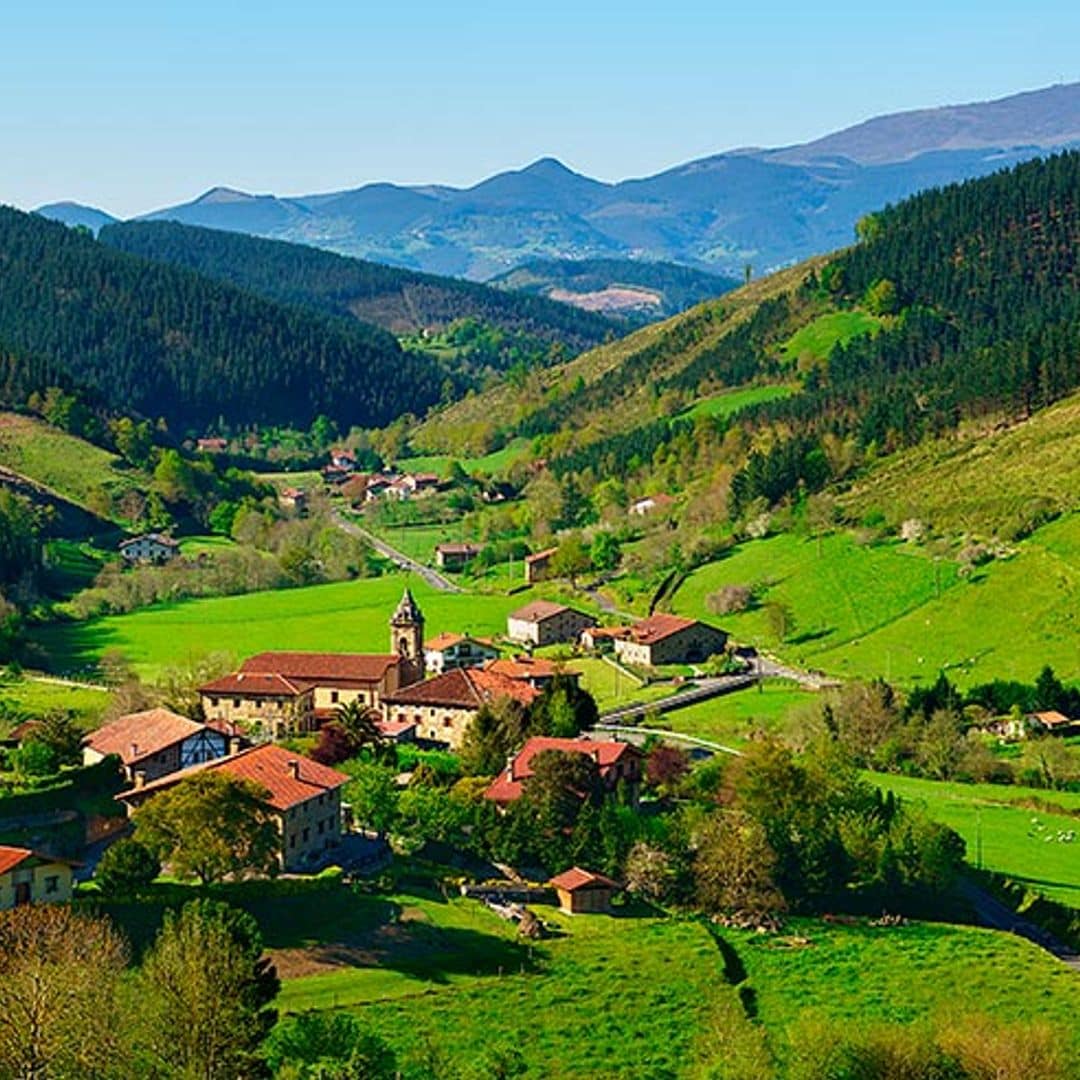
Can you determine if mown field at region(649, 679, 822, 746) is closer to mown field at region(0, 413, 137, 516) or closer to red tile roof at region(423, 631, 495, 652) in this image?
red tile roof at region(423, 631, 495, 652)

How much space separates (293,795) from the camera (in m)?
54.6

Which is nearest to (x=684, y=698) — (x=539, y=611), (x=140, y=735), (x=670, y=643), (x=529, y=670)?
(x=529, y=670)

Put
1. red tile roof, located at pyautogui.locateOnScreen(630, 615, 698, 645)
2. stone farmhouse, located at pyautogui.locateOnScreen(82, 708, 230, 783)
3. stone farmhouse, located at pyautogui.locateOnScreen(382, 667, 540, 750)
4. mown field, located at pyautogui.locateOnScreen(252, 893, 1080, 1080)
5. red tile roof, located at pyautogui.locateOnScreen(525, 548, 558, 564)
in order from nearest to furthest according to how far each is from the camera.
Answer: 1. mown field, located at pyautogui.locateOnScreen(252, 893, 1080, 1080)
2. stone farmhouse, located at pyautogui.locateOnScreen(82, 708, 230, 783)
3. stone farmhouse, located at pyautogui.locateOnScreen(382, 667, 540, 750)
4. red tile roof, located at pyautogui.locateOnScreen(630, 615, 698, 645)
5. red tile roof, located at pyautogui.locateOnScreen(525, 548, 558, 564)

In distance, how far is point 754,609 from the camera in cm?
10525

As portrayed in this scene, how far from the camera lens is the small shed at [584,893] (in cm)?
5403

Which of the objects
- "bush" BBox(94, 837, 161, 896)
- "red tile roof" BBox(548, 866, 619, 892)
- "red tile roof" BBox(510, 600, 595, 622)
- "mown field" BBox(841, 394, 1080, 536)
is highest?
"mown field" BBox(841, 394, 1080, 536)

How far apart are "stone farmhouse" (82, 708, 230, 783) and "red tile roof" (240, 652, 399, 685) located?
569 inches

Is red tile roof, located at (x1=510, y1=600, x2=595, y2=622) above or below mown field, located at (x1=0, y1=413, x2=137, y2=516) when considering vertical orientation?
below

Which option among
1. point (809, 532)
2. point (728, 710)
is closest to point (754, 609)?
point (809, 532)

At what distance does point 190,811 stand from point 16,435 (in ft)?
373

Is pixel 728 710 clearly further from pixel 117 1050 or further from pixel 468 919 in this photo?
pixel 117 1050

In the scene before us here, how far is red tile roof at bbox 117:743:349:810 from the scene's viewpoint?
179 feet

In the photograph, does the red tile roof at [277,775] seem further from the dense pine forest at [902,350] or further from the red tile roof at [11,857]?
the dense pine forest at [902,350]

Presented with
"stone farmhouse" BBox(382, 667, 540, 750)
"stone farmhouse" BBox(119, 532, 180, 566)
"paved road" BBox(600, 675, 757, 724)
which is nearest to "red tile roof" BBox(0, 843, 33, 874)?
"stone farmhouse" BBox(382, 667, 540, 750)
